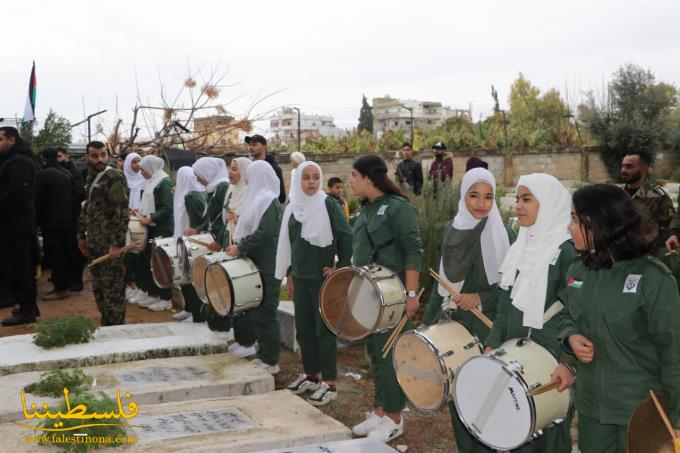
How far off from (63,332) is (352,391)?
266 centimetres

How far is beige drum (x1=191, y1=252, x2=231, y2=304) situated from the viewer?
5.92 m

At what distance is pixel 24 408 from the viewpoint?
4.50 meters

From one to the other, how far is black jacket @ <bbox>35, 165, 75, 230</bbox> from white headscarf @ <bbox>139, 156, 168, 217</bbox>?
1368mm

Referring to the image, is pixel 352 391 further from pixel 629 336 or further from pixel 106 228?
pixel 629 336

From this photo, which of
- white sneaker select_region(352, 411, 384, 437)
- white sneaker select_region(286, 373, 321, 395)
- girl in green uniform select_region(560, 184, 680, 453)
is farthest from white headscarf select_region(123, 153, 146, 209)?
girl in green uniform select_region(560, 184, 680, 453)

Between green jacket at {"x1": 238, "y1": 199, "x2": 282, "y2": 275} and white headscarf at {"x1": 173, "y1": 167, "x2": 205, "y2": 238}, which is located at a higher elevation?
white headscarf at {"x1": 173, "y1": 167, "x2": 205, "y2": 238}

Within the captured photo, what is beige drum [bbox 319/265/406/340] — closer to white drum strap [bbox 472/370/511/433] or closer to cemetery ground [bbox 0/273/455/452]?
cemetery ground [bbox 0/273/455/452]

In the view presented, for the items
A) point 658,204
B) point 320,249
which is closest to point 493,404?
point 320,249

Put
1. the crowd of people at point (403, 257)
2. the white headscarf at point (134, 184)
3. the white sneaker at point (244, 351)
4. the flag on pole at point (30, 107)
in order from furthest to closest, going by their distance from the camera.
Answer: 1. the flag on pole at point (30, 107)
2. the white headscarf at point (134, 184)
3. the white sneaker at point (244, 351)
4. the crowd of people at point (403, 257)

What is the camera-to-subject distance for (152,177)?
8.45 m

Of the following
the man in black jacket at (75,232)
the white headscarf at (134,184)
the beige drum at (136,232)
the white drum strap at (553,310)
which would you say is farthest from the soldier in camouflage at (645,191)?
the man in black jacket at (75,232)

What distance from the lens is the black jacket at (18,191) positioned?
7371mm

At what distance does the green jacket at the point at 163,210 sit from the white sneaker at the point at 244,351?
241 cm

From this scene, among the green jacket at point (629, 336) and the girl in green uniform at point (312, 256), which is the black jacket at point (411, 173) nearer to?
the girl in green uniform at point (312, 256)
